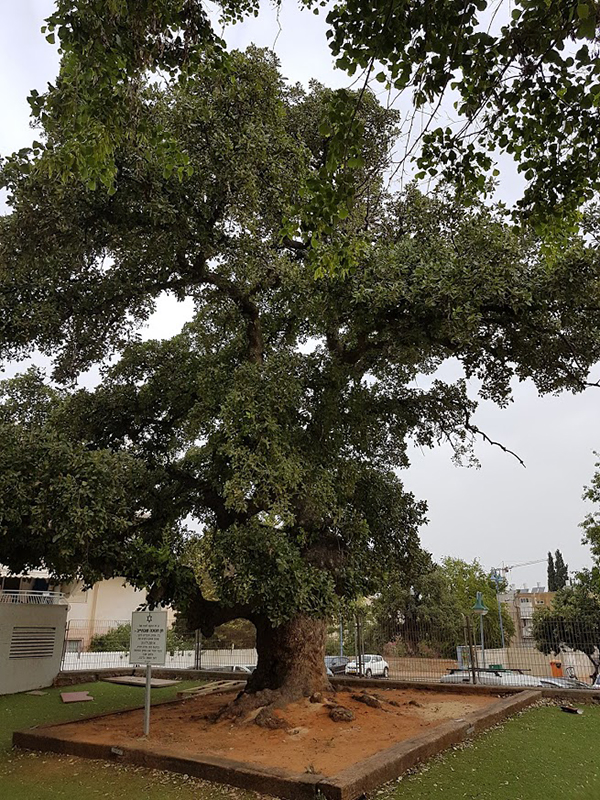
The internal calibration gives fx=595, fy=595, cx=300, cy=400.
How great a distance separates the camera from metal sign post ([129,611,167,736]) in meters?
8.27

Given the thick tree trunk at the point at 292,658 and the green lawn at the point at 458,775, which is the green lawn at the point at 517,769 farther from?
the thick tree trunk at the point at 292,658

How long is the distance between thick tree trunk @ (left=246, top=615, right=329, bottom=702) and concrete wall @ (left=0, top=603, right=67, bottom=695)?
23.3ft

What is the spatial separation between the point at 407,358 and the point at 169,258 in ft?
14.6

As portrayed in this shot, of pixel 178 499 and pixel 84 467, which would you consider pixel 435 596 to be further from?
pixel 84 467

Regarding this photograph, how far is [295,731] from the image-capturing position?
315 inches

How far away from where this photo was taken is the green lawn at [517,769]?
5.51 metres

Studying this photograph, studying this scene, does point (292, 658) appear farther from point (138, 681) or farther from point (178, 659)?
point (178, 659)

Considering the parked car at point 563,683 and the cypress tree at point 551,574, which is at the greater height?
the cypress tree at point 551,574

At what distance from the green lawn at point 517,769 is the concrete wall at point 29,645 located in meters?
11.1

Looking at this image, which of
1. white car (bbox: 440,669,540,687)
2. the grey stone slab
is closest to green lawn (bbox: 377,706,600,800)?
white car (bbox: 440,669,540,687)

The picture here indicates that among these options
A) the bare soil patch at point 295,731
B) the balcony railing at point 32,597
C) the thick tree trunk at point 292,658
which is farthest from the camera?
the balcony railing at point 32,597

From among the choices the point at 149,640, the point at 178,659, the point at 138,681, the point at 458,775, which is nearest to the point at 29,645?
the point at 138,681

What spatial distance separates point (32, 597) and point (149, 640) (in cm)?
884

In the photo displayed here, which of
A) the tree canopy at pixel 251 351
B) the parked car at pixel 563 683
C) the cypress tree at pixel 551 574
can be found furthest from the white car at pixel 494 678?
the cypress tree at pixel 551 574
